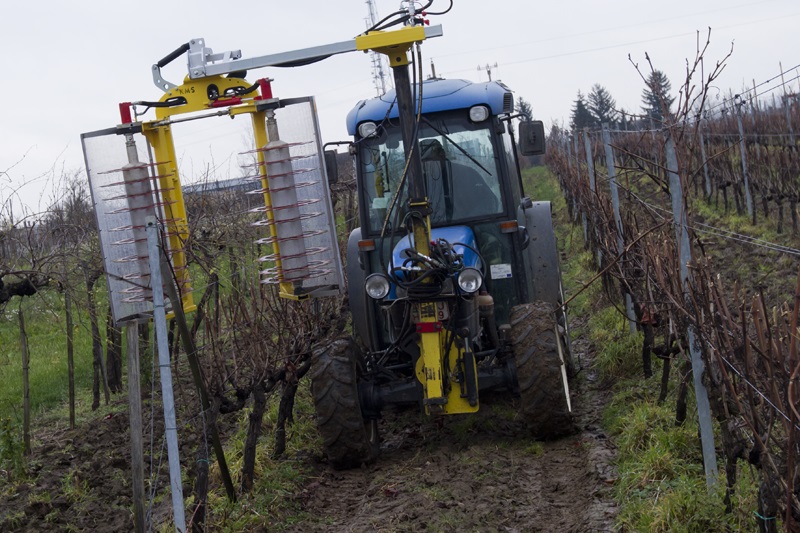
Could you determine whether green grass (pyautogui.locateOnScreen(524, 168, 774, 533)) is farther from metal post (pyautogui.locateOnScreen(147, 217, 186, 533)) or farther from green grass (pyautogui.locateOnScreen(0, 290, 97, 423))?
green grass (pyautogui.locateOnScreen(0, 290, 97, 423))

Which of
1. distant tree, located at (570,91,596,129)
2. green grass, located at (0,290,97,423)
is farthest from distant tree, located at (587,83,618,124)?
green grass, located at (0,290,97,423)

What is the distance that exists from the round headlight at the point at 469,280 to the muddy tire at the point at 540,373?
1.64ft

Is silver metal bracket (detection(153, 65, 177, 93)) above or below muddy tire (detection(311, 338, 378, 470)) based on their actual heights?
above

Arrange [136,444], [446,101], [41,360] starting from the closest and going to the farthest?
[136,444]
[446,101]
[41,360]

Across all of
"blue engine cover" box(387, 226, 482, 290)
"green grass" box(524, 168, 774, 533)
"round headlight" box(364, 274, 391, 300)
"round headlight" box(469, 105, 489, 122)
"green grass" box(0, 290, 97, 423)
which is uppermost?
"round headlight" box(469, 105, 489, 122)

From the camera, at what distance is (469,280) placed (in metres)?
6.47

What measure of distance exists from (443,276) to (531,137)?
1.31 metres

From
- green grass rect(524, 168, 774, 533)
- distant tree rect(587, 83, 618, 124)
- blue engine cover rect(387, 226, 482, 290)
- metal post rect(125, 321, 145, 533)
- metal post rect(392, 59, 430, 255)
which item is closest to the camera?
green grass rect(524, 168, 774, 533)

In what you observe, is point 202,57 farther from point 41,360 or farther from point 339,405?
point 41,360

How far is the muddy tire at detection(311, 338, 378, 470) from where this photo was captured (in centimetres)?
660

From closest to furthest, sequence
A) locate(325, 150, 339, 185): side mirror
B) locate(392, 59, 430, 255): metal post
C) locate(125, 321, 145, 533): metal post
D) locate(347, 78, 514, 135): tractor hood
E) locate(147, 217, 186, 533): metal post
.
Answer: locate(147, 217, 186, 533): metal post, locate(125, 321, 145, 533): metal post, locate(392, 59, 430, 255): metal post, locate(325, 150, 339, 185): side mirror, locate(347, 78, 514, 135): tractor hood

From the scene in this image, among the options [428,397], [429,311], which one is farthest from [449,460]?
[429,311]

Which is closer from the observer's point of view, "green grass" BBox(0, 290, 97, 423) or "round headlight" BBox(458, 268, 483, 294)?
"round headlight" BBox(458, 268, 483, 294)

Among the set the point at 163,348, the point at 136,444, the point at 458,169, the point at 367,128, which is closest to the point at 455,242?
the point at 458,169
